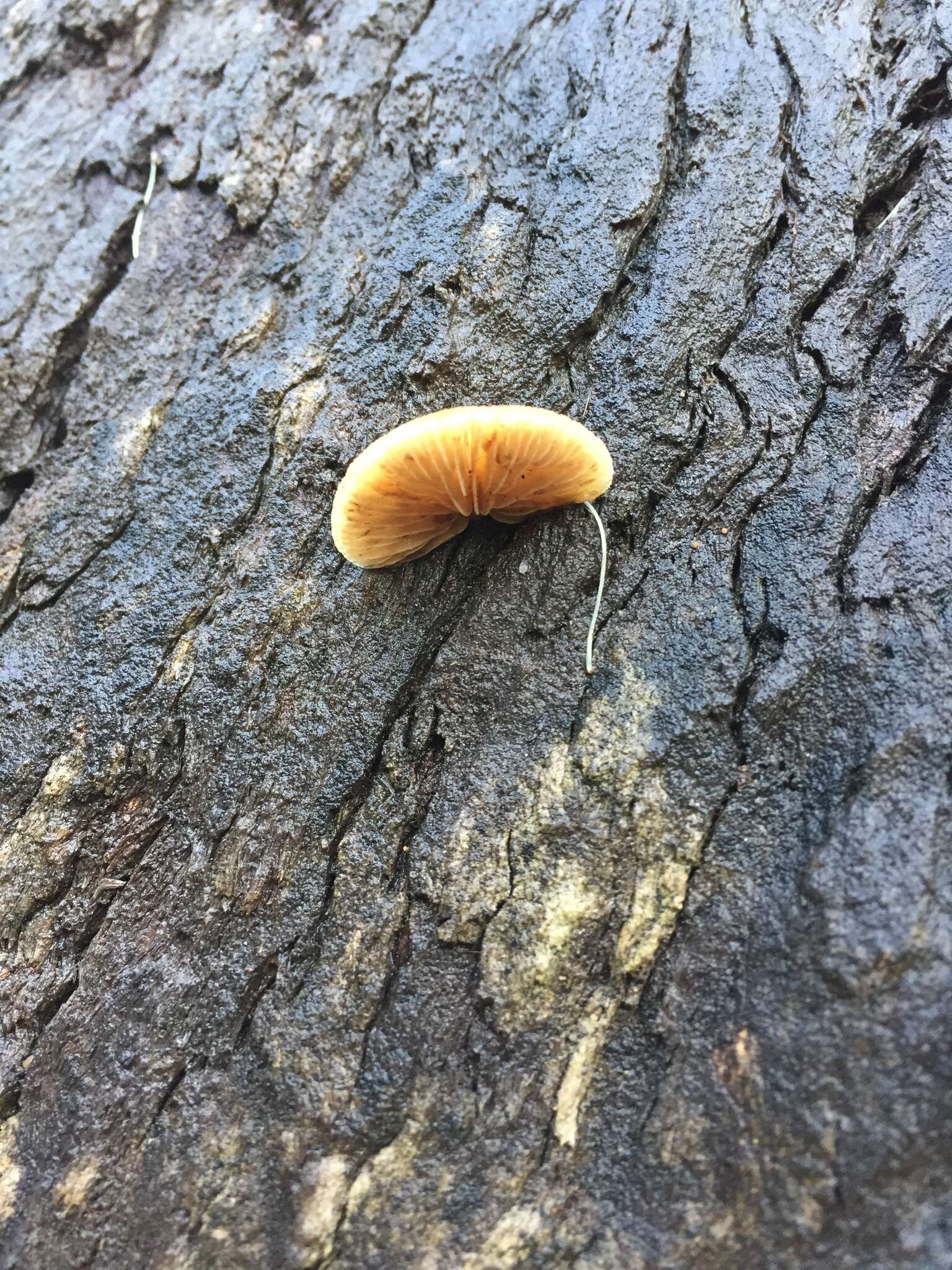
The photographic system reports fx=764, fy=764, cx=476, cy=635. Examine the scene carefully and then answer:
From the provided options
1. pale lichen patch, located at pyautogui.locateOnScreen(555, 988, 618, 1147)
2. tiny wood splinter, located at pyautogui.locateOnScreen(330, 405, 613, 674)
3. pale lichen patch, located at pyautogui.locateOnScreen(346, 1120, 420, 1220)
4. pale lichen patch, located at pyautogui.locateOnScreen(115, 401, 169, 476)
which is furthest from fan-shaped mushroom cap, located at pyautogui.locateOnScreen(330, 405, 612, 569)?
pale lichen patch, located at pyautogui.locateOnScreen(346, 1120, 420, 1220)

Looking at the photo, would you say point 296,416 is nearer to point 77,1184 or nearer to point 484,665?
point 484,665

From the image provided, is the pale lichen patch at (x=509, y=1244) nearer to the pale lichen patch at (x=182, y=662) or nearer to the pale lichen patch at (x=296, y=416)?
the pale lichen patch at (x=182, y=662)

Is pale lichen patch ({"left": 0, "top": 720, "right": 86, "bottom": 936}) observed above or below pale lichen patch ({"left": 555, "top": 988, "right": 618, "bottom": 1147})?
above

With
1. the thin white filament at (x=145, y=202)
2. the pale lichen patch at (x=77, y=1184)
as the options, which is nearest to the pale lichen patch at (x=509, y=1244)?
the pale lichen patch at (x=77, y=1184)

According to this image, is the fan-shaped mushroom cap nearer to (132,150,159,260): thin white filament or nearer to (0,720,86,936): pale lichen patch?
(0,720,86,936): pale lichen patch

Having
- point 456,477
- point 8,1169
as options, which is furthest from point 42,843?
point 456,477
